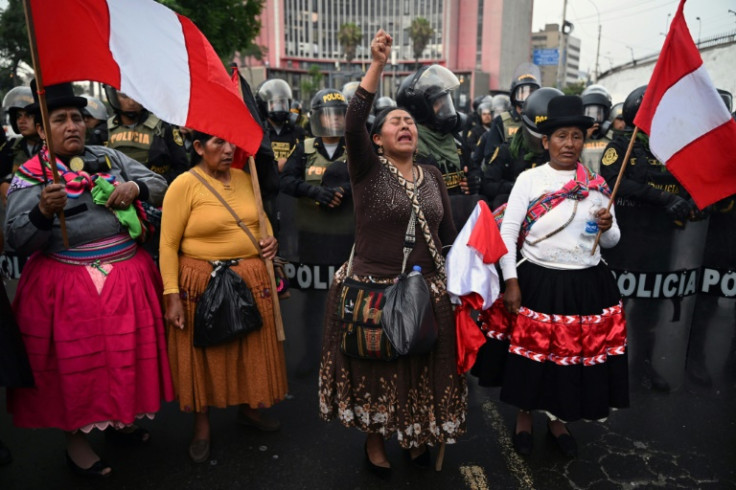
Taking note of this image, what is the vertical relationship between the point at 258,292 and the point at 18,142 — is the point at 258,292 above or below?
below

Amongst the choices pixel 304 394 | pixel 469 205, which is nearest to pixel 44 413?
pixel 304 394

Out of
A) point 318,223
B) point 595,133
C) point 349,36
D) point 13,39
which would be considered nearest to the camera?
point 318,223

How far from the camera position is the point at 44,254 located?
9.80ft

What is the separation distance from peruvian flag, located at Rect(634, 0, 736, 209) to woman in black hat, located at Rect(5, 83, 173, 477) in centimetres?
290

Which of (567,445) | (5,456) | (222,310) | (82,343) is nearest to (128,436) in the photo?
(5,456)

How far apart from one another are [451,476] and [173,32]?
288 cm

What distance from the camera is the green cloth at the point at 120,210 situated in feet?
9.57

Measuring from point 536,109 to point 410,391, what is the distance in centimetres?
335

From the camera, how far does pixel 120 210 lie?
2994 millimetres

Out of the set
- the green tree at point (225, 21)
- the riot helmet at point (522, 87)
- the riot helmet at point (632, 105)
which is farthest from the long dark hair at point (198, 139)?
the green tree at point (225, 21)

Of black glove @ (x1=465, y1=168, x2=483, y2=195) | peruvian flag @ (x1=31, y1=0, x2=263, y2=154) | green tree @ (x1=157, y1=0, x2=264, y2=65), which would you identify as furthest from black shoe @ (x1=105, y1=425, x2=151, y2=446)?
green tree @ (x1=157, y1=0, x2=264, y2=65)

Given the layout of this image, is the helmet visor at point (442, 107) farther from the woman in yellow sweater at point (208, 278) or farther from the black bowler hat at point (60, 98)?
the black bowler hat at point (60, 98)

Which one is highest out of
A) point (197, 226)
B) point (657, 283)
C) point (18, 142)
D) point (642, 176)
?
point (18, 142)

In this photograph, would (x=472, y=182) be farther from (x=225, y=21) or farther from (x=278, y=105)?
(x=225, y=21)
